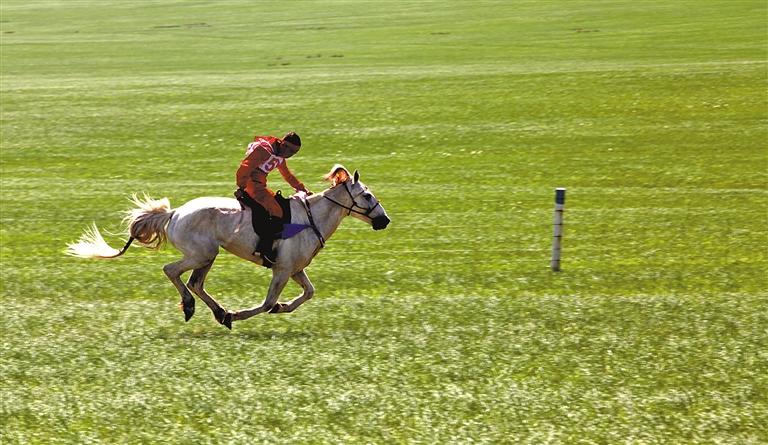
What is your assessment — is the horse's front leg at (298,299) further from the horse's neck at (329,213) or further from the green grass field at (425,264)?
the green grass field at (425,264)

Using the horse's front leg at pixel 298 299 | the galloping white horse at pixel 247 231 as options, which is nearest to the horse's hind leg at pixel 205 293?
the galloping white horse at pixel 247 231

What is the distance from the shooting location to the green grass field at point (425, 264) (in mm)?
8914

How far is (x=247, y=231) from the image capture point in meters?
9.11

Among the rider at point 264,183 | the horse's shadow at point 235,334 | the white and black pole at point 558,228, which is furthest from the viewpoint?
the white and black pole at point 558,228

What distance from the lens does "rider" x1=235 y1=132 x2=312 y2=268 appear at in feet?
29.1

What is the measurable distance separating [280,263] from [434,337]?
2.55 meters

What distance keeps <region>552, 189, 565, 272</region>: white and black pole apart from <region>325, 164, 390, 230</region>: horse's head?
5167 millimetres

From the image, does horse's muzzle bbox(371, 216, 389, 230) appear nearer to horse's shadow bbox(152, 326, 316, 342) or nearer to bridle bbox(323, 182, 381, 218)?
bridle bbox(323, 182, 381, 218)

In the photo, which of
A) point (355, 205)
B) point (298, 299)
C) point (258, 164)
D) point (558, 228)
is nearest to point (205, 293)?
point (298, 299)

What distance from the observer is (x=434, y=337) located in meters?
10.9

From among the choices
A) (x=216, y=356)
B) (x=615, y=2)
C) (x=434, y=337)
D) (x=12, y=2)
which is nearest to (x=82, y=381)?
(x=216, y=356)

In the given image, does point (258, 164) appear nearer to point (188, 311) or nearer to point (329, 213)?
point (329, 213)

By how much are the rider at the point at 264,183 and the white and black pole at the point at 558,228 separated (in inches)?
225

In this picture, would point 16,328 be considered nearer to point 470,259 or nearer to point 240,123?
point 470,259
